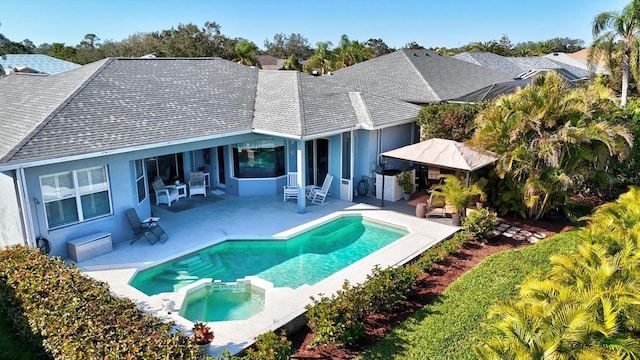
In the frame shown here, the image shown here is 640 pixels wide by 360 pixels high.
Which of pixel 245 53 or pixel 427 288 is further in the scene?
pixel 245 53

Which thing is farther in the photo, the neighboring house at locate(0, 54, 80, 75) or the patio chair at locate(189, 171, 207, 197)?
the neighboring house at locate(0, 54, 80, 75)

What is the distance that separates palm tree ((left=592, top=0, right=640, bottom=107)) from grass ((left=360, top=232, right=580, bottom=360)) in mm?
15000

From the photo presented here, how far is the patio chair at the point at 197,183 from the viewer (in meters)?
20.8

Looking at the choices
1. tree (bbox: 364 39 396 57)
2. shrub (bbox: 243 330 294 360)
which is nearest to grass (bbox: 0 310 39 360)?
shrub (bbox: 243 330 294 360)

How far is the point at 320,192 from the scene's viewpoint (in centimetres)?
2000

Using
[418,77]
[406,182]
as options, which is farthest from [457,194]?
[418,77]

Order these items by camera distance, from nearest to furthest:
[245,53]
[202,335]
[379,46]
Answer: [202,335], [245,53], [379,46]

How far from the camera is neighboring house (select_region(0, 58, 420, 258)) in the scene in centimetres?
1368

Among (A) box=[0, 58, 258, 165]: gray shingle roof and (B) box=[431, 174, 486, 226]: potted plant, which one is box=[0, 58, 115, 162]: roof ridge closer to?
(A) box=[0, 58, 258, 165]: gray shingle roof

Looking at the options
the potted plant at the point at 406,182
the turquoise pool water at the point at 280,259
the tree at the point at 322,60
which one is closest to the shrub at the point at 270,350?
the turquoise pool water at the point at 280,259

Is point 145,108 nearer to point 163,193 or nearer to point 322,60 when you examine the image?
point 163,193

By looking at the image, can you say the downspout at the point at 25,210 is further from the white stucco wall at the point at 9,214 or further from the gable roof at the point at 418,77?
the gable roof at the point at 418,77

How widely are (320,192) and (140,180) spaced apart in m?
7.75

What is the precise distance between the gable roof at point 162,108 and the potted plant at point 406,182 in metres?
2.59
